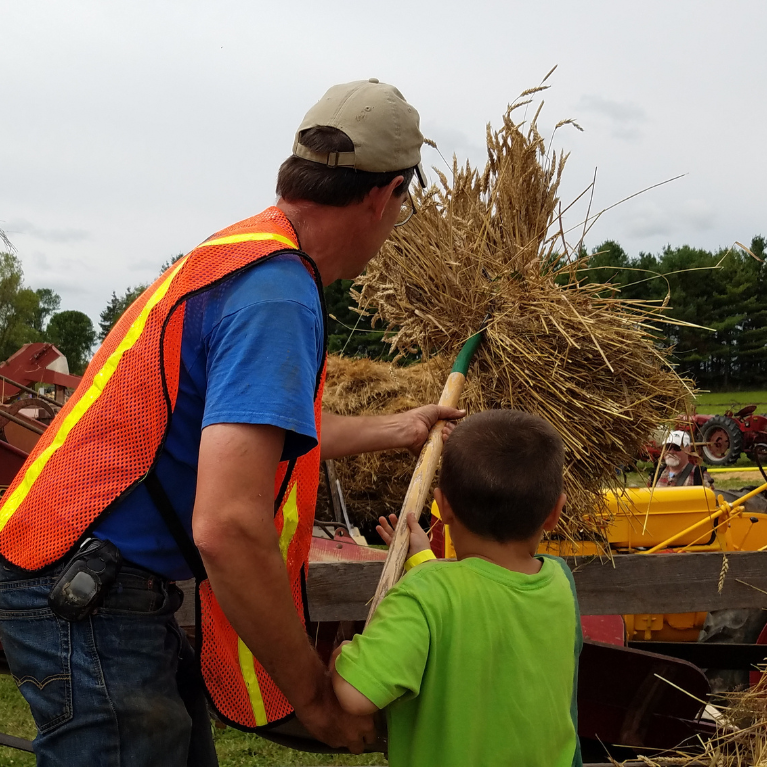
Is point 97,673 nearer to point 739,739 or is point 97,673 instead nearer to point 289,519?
point 289,519

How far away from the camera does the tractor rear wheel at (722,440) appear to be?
16.4 meters

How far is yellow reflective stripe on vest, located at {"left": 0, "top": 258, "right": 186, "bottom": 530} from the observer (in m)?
1.39

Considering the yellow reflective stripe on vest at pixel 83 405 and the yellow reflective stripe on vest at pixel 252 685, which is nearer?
the yellow reflective stripe on vest at pixel 83 405

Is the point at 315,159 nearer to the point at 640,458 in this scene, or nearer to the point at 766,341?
the point at 640,458

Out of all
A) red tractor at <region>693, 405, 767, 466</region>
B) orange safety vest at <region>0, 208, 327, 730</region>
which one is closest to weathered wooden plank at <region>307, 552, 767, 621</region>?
orange safety vest at <region>0, 208, 327, 730</region>

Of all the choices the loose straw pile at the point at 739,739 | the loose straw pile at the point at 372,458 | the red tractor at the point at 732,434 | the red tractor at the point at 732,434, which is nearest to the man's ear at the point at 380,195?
the loose straw pile at the point at 739,739

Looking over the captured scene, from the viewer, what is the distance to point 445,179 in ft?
9.60

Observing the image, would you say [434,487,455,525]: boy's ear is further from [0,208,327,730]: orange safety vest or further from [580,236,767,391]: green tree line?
[580,236,767,391]: green tree line

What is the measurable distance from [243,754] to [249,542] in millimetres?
3708

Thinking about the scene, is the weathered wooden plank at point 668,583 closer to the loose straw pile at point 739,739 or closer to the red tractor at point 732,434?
the loose straw pile at point 739,739

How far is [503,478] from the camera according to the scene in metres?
1.54

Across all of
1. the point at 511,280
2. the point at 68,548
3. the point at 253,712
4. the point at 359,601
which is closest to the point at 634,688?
the point at 359,601

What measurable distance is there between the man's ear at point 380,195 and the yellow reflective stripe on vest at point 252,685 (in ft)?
3.09

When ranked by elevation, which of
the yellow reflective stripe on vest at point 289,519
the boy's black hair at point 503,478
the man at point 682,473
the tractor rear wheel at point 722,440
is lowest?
the tractor rear wheel at point 722,440
